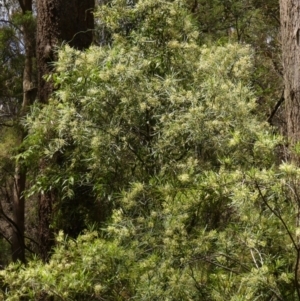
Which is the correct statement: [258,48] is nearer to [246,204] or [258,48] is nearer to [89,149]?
[89,149]

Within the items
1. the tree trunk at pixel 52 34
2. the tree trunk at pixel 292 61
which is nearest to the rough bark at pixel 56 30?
the tree trunk at pixel 52 34

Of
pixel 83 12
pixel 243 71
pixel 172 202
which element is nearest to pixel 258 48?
pixel 83 12

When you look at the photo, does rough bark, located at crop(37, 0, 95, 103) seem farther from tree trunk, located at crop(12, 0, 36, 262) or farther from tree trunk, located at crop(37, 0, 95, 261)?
tree trunk, located at crop(12, 0, 36, 262)

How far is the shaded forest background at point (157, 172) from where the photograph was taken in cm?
246

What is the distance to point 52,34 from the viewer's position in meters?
4.04

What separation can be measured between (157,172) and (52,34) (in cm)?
153

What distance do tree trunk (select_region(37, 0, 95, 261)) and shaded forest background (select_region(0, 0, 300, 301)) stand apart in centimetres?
2

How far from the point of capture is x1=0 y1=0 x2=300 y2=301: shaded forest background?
246cm

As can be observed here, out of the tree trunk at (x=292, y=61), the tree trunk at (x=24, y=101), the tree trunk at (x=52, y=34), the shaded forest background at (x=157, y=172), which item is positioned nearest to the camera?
the shaded forest background at (x=157, y=172)

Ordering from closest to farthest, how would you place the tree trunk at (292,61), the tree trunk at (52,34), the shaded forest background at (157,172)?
the shaded forest background at (157,172) < the tree trunk at (292,61) < the tree trunk at (52,34)

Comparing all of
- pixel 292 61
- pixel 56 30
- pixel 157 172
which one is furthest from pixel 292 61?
pixel 56 30

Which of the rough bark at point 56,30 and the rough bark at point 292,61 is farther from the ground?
the rough bark at point 56,30

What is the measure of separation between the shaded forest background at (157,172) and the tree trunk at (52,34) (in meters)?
0.02

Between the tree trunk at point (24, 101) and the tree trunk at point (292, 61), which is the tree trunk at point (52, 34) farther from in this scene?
the tree trunk at point (24, 101)
